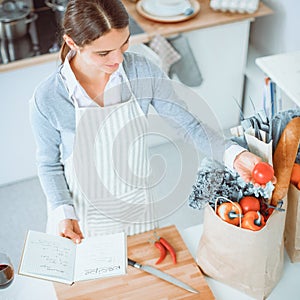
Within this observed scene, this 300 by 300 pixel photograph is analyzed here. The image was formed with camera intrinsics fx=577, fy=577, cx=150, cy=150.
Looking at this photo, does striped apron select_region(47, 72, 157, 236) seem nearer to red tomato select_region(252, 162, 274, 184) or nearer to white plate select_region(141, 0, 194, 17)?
red tomato select_region(252, 162, 274, 184)

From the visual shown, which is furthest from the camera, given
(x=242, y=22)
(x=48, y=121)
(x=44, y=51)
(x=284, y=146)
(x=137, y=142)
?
(x=242, y=22)

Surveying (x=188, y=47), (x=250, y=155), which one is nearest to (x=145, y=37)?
(x=188, y=47)

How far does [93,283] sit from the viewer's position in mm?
1380

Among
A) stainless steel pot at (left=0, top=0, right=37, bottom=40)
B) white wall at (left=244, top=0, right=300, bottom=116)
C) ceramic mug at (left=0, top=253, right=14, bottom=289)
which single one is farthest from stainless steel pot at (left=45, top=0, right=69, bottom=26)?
ceramic mug at (left=0, top=253, right=14, bottom=289)

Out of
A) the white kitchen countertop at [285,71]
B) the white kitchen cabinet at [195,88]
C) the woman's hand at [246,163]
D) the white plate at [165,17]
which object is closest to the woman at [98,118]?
the woman's hand at [246,163]

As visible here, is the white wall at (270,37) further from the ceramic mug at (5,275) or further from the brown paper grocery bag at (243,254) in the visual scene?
the ceramic mug at (5,275)

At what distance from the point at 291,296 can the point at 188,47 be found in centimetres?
149

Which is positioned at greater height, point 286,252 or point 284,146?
point 284,146

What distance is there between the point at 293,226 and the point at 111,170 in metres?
0.50

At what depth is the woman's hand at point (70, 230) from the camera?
1.36 m

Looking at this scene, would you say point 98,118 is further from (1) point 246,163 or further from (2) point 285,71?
(2) point 285,71

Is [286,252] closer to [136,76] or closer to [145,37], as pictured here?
[136,76]

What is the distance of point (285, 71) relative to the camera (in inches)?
75.5

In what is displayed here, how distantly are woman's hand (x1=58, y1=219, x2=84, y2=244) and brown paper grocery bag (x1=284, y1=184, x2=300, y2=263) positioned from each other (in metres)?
0.50
